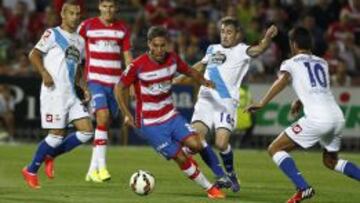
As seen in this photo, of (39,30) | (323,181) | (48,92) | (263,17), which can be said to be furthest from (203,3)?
(48,92)

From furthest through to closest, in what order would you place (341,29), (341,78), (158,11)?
(158,11) < (341,29) < (341,78)

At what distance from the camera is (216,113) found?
15219 millimetres

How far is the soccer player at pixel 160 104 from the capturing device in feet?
44.1

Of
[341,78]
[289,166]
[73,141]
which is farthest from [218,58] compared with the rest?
[341,78]

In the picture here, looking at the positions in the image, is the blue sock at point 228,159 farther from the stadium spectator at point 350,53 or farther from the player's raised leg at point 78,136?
the stadium spectator at point 350,53

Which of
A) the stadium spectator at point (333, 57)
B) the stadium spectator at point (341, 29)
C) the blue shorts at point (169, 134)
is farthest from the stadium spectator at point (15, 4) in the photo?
the blue shorts at point (169, 134)

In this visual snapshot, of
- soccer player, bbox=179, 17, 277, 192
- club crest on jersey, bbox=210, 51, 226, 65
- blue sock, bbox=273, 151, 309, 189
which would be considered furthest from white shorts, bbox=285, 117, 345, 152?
club crest on jersey, bbox=210, 51, 226, 65

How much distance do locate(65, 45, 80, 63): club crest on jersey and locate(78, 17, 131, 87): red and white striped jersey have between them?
2.26 ft

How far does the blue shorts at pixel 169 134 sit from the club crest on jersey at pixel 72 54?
6.14 ft

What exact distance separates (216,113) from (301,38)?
227 cm

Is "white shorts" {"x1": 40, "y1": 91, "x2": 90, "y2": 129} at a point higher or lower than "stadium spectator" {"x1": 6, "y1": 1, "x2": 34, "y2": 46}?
higher

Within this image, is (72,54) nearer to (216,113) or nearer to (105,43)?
(105,43)

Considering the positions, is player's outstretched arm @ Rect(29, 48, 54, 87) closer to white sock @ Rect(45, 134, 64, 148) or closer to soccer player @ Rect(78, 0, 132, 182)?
white sock @ Rect(45, 134, 64, 148)

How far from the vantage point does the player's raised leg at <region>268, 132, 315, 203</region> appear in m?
12.9
